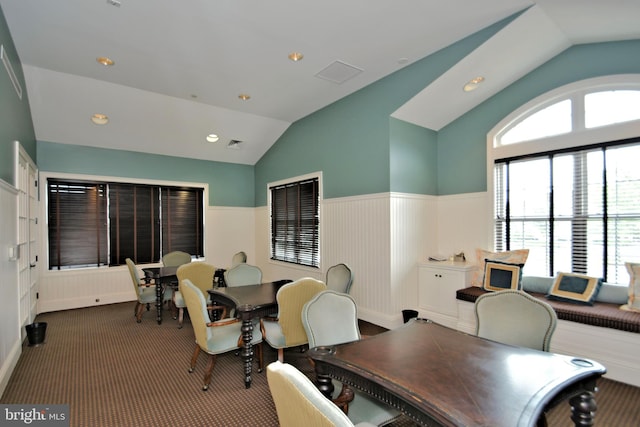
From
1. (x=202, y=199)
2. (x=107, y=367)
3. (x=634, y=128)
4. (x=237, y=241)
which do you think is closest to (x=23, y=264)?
(x=107, y=367)

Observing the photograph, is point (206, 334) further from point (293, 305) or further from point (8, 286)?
point (8, 286)

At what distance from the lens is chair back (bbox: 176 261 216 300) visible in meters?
4.22

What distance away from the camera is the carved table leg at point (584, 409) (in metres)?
1.57

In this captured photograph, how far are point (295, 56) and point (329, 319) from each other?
118 inches

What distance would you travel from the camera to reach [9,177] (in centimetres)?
323

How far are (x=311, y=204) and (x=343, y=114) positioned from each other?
5.43ft

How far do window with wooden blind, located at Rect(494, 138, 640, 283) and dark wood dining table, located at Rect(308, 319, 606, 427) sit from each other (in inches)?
104

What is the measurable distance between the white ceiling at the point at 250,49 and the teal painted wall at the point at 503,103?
0.46ft

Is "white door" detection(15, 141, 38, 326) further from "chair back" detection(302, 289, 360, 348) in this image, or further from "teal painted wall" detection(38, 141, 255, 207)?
"chair back" detection(302, 289, 360, 348)

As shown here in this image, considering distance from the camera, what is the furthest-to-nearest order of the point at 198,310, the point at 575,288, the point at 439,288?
the point at 439,288, the point at 575,288, the point at 198,310

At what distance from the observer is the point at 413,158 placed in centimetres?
466

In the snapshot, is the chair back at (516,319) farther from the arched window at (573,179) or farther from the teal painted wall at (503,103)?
the teal painted wall at (503,103)

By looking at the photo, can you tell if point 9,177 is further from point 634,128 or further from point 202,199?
point 634,128

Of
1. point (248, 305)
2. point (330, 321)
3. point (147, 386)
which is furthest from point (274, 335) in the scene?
point (147, 386)
